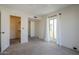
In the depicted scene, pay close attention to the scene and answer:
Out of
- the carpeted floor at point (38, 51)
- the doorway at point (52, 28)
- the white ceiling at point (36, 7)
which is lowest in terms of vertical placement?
the carpeted floor at point (38, 51)

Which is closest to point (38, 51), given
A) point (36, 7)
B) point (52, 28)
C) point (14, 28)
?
point (36, 7)

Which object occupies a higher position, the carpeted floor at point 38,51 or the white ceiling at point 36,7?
the white ceiling at point 36,7

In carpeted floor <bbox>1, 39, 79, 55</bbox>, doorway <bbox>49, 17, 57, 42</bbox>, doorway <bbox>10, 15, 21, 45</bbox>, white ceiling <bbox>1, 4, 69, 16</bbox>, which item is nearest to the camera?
carpeted floor <bbox>1, 39, 79, 55</bbox>

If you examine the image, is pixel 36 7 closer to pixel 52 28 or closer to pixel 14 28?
pixel 52 28

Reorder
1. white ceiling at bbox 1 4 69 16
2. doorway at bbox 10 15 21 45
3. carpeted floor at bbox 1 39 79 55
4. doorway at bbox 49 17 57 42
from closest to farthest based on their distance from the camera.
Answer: carpeted floor at bbox 1 39 79 55 → white ceiling at bbox 1 4 69 16 → doorway at bbox 49 17 57 42 → doorway at bbox 10 15 21 45

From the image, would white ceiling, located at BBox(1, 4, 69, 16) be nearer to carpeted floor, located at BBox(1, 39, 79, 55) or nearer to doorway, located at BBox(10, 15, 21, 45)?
carpeted floor, located at BBox(1, 39, 79, 55)

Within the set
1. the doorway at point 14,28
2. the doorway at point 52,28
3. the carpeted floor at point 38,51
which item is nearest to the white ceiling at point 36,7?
the doorway at point 52,28

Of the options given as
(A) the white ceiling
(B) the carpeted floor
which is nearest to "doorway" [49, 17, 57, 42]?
(A) the white ceiling

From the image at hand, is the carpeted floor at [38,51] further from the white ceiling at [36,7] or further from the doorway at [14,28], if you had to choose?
the doorway at [14,28]

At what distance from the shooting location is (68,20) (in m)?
5.28

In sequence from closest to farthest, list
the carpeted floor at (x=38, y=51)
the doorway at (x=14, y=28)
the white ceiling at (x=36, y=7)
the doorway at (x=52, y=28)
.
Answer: the carpeted floor at (x=38, y=51)
the white ceiling at (x=36, y=7)
the doorway at (x=52, y=28)
the doorway at (x=14, y=28)

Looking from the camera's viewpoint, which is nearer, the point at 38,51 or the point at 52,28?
the point at 38,51
